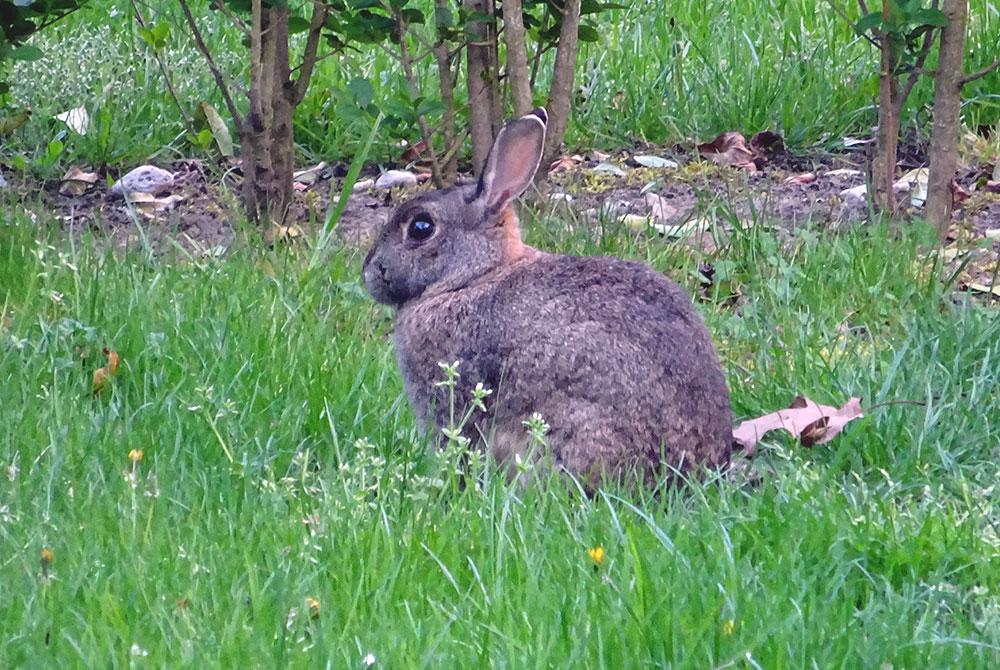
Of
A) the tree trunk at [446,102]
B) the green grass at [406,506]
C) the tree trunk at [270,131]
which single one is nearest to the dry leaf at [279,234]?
the tree trunk at [270,131]

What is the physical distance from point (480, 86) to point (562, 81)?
32 centimetres

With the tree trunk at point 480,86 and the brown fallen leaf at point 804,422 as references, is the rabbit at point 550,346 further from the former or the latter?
the tree trunk at point 480,86

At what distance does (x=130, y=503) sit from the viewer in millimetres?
3432

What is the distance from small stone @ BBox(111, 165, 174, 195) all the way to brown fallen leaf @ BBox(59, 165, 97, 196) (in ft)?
0.44

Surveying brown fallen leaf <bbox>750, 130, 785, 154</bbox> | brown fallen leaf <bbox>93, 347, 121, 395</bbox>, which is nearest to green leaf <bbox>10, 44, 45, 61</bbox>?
brown fallen leaf <bbox>93, 347, 121, 395</bbox>

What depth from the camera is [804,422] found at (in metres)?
4.23

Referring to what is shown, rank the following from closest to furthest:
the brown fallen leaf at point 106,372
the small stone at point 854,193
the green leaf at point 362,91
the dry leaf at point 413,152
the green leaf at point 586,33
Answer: the brown fallen leaf at point 106,372 < the green leaf at point 362,91 < the green leaf at point 586,33 < the small stone at point 854,193 < the dry leaf at point 413,152

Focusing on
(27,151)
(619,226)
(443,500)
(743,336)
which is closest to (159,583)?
(443,500)

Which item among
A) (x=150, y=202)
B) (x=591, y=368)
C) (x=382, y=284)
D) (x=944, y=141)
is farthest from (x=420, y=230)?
(x=150, y=202)

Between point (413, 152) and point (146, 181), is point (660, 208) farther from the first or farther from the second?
point (146, 181)

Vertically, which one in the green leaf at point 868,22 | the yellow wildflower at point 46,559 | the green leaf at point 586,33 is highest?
the green leaf at point 868,22

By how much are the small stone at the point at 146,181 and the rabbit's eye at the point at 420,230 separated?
250cm

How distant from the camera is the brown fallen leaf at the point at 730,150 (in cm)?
687

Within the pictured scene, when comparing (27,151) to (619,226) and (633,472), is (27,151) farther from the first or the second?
(633,472)
